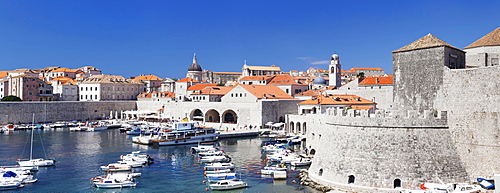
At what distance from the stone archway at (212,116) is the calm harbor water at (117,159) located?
14.8 meters

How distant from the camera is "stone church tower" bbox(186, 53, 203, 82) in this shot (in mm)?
104188

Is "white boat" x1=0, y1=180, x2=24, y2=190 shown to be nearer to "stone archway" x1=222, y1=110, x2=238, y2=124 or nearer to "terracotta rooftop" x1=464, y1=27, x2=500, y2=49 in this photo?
"terracotta rooftop" x1=464, y1=27, x2=500, y2=49

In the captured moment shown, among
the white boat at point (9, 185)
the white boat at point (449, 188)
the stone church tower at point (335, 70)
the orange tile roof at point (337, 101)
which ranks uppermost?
the stone church tower at point (335, 70)

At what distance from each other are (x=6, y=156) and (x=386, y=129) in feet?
99.0

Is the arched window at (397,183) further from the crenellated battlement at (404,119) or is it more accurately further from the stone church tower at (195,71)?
the stone church tower at (195,71)

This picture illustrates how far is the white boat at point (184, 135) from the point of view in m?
42.0

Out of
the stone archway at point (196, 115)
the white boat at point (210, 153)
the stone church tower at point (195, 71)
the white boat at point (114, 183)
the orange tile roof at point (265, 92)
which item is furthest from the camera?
the stone church tower at point (195, 71)

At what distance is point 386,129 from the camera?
19.8 meters

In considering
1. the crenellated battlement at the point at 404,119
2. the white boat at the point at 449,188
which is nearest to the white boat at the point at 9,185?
the crenellated battlement at the point at 404,119

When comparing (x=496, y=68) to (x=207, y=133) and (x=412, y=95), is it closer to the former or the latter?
(x=412, y=95)

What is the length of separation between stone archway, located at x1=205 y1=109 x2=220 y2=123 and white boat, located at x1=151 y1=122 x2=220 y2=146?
16.7 m

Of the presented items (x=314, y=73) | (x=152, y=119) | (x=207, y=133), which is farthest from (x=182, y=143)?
(x=314, y=73)

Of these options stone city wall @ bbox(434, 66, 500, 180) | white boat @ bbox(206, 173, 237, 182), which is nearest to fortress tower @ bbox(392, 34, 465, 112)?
stone city wall @ bbox(434, 66, 500, 180)

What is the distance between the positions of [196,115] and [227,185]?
140 ft
